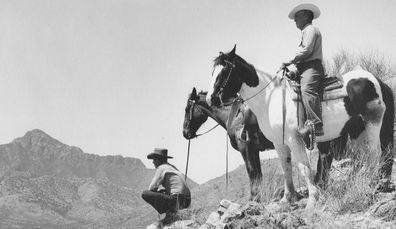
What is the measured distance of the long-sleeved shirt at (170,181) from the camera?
945 centimetres

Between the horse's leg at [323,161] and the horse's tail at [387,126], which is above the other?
the horse's tail at [387,126]

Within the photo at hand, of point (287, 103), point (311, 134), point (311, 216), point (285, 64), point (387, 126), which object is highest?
point (285, 64)

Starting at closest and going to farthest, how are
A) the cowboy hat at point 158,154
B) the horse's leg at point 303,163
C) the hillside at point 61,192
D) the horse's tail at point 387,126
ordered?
the horse's leg at point 303,163, the horse's tail at point 387,126, the cowboy hat at point 158,154, the hillside at point 61,192

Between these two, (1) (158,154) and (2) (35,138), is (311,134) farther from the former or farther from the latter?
(2) (35,138)

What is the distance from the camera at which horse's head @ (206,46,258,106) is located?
793 centimetres

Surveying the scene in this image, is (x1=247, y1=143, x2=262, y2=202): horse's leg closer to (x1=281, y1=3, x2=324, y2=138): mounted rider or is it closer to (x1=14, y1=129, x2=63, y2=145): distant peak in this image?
(x1=281, y1=3, x2=324, y2=138): mounted rider

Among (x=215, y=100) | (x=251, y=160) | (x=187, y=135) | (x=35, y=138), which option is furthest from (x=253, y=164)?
(x=35, y=138)

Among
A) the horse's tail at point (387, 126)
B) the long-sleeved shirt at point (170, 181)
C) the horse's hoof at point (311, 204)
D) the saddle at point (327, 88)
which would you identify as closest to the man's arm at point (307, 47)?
the saddle at point (327, 88)

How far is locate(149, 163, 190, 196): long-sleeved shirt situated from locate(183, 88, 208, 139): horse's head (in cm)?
199

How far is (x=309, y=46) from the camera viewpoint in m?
8.00

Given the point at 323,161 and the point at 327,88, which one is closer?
the point at 327,88

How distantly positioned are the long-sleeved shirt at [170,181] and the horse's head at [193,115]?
1.99m

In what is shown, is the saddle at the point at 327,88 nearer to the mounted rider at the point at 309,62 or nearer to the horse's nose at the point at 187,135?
the mounted rider at the point at 309,62

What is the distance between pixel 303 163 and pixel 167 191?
3075mm
